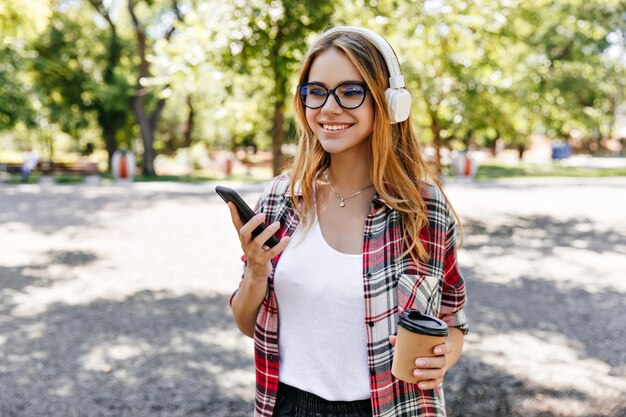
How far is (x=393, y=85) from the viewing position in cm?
173

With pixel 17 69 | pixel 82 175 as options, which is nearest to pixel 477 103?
pixel 17 69

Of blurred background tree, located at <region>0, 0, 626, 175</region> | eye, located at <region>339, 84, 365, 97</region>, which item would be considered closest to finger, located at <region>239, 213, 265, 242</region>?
eye, located at <region>339, 84, 365, 97</region>

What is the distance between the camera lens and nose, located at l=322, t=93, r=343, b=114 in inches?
67.4

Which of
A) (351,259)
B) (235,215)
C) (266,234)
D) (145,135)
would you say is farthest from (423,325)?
(145,135)

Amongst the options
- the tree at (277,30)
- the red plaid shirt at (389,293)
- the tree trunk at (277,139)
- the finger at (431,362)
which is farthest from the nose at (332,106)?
the tree trunk at (277,139)

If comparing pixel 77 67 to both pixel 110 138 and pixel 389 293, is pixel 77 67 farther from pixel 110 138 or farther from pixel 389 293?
pixel 389 293

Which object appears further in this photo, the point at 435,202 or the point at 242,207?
the point at 435,202

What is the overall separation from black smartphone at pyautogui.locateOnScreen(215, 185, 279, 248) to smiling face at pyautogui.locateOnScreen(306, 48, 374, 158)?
0.99 feet

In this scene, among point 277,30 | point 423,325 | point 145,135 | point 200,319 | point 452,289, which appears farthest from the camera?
point 145,135

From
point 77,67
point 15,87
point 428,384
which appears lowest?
point 428,384

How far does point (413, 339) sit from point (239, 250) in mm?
8292

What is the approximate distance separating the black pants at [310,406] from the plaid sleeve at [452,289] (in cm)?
35

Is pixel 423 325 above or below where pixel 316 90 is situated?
below

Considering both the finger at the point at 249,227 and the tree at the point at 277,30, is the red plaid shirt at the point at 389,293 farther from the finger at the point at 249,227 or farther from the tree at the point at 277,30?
the tree at the point at 277,30
